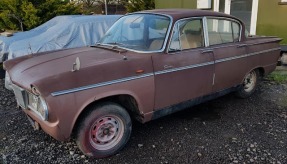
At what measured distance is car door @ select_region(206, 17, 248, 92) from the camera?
13.8ft

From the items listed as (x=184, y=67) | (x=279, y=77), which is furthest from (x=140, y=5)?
(x=184, y=67)

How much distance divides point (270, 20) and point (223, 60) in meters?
3.69

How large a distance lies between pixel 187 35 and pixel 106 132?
176 centimetres

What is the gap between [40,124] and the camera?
315 centimetres

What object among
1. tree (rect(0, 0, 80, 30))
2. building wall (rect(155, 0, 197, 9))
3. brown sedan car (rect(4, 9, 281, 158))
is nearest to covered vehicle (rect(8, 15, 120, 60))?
brown sedan car (rect(4, 9, 281, 158))

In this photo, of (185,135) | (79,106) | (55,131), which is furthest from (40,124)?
(185,135)

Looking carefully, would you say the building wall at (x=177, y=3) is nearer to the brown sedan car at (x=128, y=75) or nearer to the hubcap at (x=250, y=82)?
the hubcap at (x=250, y=82)

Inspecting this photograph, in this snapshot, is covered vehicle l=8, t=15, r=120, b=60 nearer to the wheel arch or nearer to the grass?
the wheel arch

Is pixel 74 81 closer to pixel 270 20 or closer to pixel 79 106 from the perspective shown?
pixel 79 106

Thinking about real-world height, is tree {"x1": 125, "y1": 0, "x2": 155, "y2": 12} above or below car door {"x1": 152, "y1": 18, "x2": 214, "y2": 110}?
above

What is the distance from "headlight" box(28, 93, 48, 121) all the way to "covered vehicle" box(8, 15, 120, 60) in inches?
133

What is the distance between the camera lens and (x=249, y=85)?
5.24 m

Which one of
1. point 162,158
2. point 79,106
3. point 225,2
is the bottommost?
point 162,158

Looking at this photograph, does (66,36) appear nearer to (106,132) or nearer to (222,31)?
(222,31)
